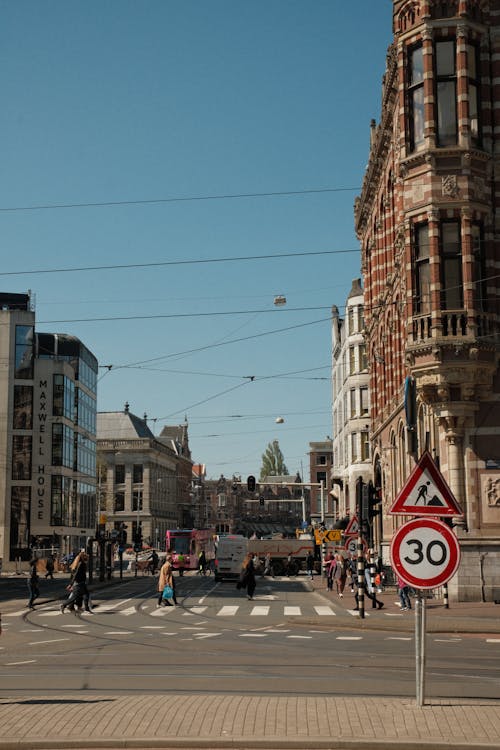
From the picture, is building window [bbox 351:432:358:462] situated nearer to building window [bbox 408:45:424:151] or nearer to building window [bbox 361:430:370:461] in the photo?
building window [bbox 361:430:370:461]

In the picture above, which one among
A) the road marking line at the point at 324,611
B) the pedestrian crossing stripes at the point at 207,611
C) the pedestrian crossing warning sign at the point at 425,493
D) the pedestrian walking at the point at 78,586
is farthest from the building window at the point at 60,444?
the pedestrian crossing warning sign at the point at 425,493

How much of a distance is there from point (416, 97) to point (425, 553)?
82.1 ft

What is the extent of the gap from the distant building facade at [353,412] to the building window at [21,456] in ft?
91.4

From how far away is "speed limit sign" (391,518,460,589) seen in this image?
32.5ft

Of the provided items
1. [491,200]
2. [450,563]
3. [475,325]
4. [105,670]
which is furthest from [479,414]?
[450,563]

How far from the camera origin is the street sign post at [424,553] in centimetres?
991

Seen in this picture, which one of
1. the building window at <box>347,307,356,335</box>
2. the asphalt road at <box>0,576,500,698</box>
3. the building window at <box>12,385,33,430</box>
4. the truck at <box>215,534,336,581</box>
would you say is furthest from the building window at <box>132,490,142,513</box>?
the asphalt road at <box>0,576,500,698</box>

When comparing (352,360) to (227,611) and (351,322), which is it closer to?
(351,322)

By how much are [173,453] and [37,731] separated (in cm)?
15265

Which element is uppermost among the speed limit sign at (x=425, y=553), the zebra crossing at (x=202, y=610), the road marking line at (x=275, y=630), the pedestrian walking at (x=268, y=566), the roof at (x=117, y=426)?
the roof at (x=117, y=426)

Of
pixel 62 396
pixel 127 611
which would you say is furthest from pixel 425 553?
pixel 62 396

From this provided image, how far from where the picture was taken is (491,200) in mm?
31375

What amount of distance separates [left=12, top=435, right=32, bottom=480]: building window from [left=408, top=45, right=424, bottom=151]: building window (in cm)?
6113

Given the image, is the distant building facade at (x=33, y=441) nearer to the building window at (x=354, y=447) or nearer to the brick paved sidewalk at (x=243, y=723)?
the building window at (x=354, y=447)
